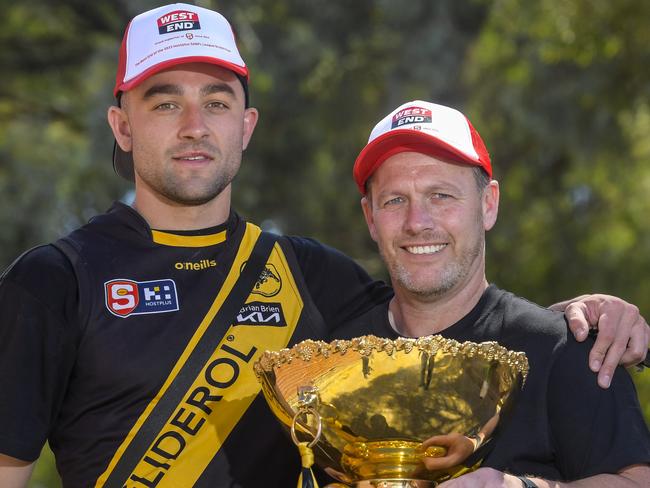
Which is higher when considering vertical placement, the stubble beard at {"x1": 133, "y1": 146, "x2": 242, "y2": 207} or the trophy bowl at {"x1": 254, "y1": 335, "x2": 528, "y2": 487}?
the stubble beard at {"x1": 133, "y1": 146, "x2": 242, "y2": 207}

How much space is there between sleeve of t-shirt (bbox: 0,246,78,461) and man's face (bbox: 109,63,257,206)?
51 cm

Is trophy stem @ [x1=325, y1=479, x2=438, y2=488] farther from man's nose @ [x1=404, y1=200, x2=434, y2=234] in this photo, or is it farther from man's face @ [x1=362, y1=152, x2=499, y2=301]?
man's nose @ [x1=404, y1=200, x2=434, y2=234]

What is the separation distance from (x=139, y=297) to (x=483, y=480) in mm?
1291

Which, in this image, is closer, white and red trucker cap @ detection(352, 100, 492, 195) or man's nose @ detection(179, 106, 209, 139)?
white and red trucker cap @ detection(352, 100, 492, 195)

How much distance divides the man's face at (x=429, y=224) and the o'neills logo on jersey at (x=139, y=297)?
2.18 feet

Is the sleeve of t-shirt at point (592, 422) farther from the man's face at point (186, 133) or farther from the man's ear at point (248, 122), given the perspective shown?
the man's ear at point (248, 122)

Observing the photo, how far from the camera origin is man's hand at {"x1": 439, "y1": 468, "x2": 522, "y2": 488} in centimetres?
300

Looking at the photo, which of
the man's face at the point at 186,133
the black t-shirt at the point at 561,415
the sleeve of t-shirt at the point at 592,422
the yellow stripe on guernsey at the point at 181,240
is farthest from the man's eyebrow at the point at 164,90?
the sleeve of t-shirt at the point at 592,422

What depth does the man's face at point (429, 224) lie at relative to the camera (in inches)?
142

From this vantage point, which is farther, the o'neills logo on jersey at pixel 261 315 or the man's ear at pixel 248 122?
the man's ear at pixel 248 122

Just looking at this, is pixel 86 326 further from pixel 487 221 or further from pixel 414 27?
pixel 414 27

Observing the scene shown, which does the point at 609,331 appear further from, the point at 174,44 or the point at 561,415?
the point at 174,44

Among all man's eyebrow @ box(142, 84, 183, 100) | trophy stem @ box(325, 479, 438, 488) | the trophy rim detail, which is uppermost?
man's eyebrow @ box(142, 84, 183, 100)

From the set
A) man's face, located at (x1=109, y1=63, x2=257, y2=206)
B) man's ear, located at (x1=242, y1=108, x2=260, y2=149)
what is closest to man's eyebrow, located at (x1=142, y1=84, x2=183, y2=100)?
man's face, located at (x1=109, y1=63, x2=257, y2=206)
